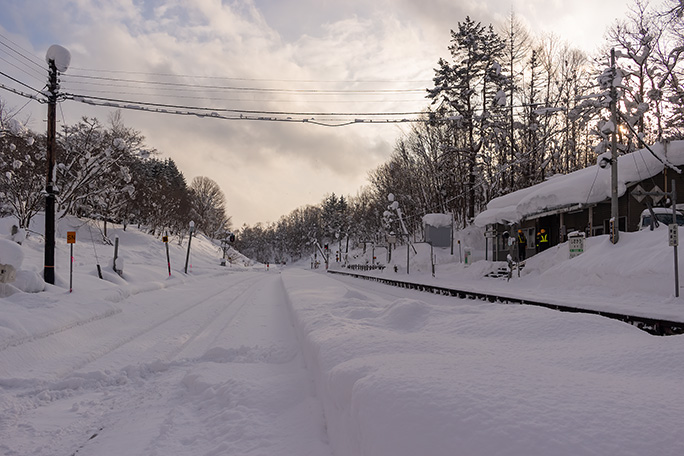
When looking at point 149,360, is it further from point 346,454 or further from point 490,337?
point 490,337

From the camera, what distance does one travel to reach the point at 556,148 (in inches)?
1529

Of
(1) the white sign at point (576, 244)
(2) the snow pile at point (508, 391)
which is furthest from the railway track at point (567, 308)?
(1) the white sign at point (576, 244)

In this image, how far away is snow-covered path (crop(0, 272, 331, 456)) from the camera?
12.4 ft

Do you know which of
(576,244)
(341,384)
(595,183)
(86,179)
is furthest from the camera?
(86,179)

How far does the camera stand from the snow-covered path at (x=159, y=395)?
3789mm

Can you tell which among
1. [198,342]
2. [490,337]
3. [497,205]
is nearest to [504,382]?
[490,337]

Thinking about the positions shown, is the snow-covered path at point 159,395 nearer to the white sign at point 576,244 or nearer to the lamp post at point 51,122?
the lamp post at point 51,122

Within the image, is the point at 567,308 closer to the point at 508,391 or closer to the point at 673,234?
the point at 673,234

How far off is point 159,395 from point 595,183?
23.9 m

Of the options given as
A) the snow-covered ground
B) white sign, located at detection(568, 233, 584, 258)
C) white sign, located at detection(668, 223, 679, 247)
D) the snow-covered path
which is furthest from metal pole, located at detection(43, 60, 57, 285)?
white sign, located at detection(568, 233, 584, 258)

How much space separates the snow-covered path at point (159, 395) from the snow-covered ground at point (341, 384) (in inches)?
0.9

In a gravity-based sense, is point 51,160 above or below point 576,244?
above

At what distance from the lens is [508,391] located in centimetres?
263

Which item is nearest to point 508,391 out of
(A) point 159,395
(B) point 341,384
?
(B) point 341,384
